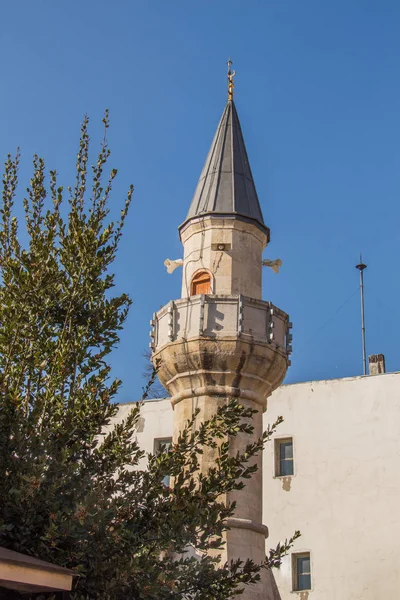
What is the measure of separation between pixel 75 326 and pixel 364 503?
47.9 ft

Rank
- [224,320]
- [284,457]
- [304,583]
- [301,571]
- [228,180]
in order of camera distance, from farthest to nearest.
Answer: [284,457], [301,571], [304,583], [228,180], [224,320]

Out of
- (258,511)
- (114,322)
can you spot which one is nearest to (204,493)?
(114,322)

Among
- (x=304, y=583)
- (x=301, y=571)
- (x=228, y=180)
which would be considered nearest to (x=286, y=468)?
(x=301, y=571)

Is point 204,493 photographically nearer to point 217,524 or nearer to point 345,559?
point 217,524

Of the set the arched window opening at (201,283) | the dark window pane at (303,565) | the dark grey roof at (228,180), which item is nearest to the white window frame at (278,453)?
the dark window pane at (303,565)

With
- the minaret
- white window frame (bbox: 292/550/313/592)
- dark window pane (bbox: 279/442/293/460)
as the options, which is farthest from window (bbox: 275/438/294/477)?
the minaret

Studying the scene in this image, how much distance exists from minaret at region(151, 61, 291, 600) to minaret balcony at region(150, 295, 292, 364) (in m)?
0.02

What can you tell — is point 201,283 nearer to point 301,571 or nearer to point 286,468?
point 286,468

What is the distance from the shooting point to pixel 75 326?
8953mm

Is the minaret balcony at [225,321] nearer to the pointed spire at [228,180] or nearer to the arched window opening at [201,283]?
the arched window opening at [201,283]

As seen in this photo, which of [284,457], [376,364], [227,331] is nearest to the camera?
[227,331]

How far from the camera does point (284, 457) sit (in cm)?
2347

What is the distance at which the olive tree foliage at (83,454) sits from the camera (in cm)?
723

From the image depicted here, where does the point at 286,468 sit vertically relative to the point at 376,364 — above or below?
below
